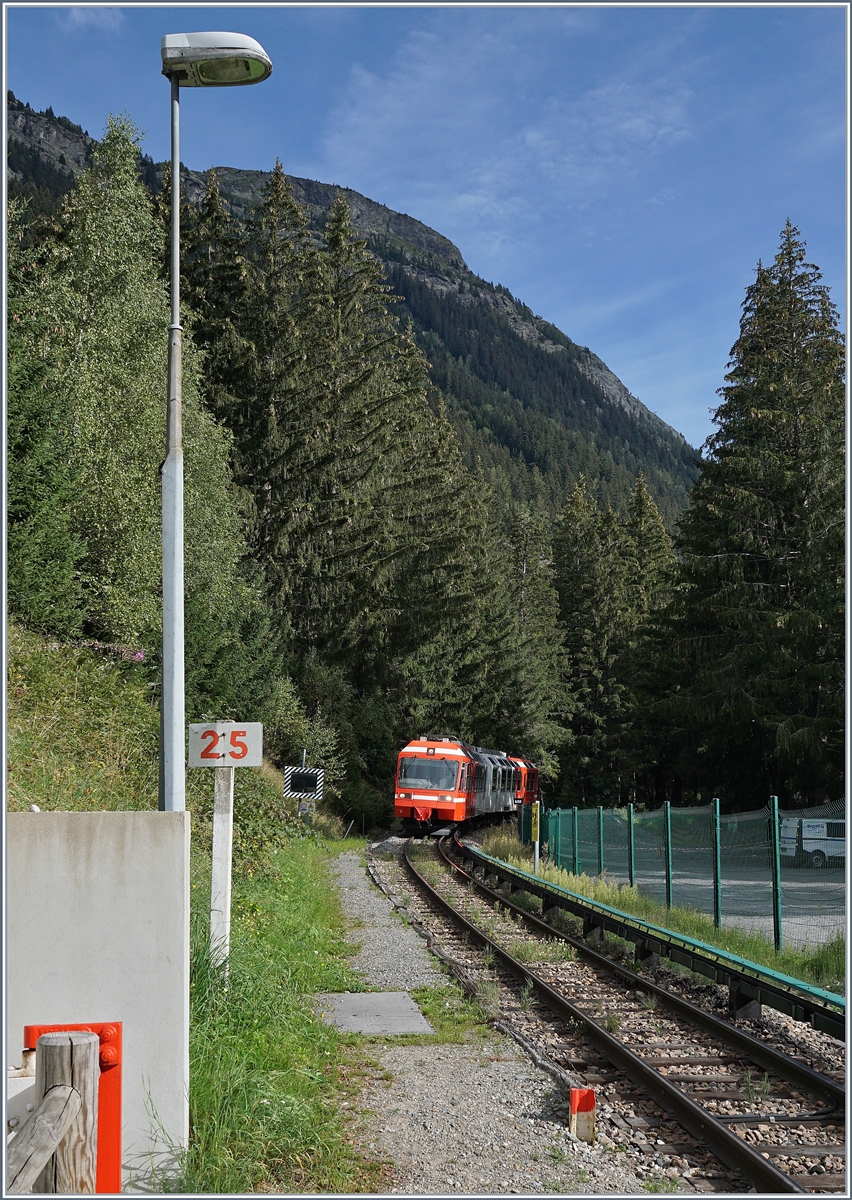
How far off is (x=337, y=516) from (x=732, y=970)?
29.9 m

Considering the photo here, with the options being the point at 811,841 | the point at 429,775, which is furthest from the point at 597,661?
the point at 811,841

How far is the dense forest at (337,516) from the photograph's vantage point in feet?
68.1

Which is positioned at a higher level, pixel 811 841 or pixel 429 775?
pixel 811 841

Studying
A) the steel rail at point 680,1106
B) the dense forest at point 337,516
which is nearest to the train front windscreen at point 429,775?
the dense forest at point 337,516

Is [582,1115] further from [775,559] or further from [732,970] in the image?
[775,559]

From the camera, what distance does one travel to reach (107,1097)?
464 cm

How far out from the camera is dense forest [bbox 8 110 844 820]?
20.8 metres

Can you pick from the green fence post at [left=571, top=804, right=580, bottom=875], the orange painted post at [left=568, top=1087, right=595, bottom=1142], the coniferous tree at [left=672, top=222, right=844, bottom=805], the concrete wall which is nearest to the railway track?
the orange painted post at [left=568, top=1087, right=595, bottom=1142]

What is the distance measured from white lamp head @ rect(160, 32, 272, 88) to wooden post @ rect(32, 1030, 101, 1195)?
19.6 feet

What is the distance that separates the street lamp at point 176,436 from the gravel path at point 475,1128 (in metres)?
2.51

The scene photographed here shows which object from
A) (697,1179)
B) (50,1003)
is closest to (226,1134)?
(50,1003)

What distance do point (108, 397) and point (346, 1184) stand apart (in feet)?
65.5

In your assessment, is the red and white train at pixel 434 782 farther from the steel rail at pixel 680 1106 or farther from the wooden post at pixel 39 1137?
the wooden post at pixel 39 1137

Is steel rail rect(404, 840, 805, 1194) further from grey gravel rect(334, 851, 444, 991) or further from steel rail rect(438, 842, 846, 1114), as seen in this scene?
grey gravel rect(334, 851, 444, 991)
